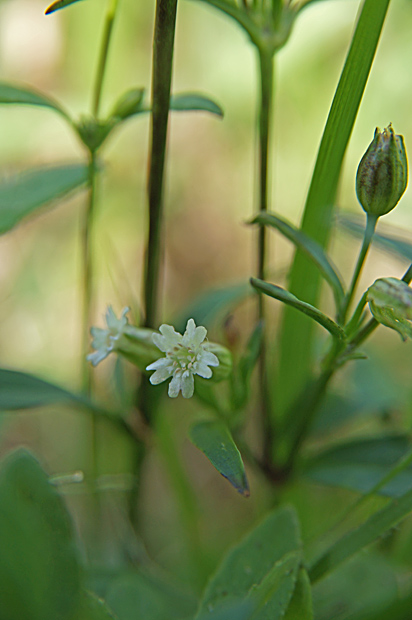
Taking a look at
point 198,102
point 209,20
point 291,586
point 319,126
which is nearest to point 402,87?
point 319,126

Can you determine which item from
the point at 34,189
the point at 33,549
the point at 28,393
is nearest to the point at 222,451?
the point at 33,549

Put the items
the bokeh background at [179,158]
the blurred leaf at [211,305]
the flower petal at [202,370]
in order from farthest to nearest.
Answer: the bokeh background at [179,158] < the blurred leaf at [211,305] < the flower petal at [202,370]

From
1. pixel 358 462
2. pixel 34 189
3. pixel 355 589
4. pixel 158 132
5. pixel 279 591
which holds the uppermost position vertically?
pixel 158 132

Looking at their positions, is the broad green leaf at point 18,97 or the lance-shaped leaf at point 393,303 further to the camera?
the broad green leaf at point 18,97

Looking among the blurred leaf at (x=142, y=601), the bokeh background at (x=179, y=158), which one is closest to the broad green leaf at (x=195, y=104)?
the blurred leaf at (x=142, y=601)

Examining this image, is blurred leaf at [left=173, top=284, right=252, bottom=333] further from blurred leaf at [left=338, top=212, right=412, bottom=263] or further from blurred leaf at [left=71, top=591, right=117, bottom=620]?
blurred leaf at [left=71, top=591, right=117, bottom=620]

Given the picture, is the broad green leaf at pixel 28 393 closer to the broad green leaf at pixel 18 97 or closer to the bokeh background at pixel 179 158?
the broad green leaf at pixel 18 97

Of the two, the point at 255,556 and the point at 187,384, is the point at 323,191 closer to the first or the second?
the point at 187,384
